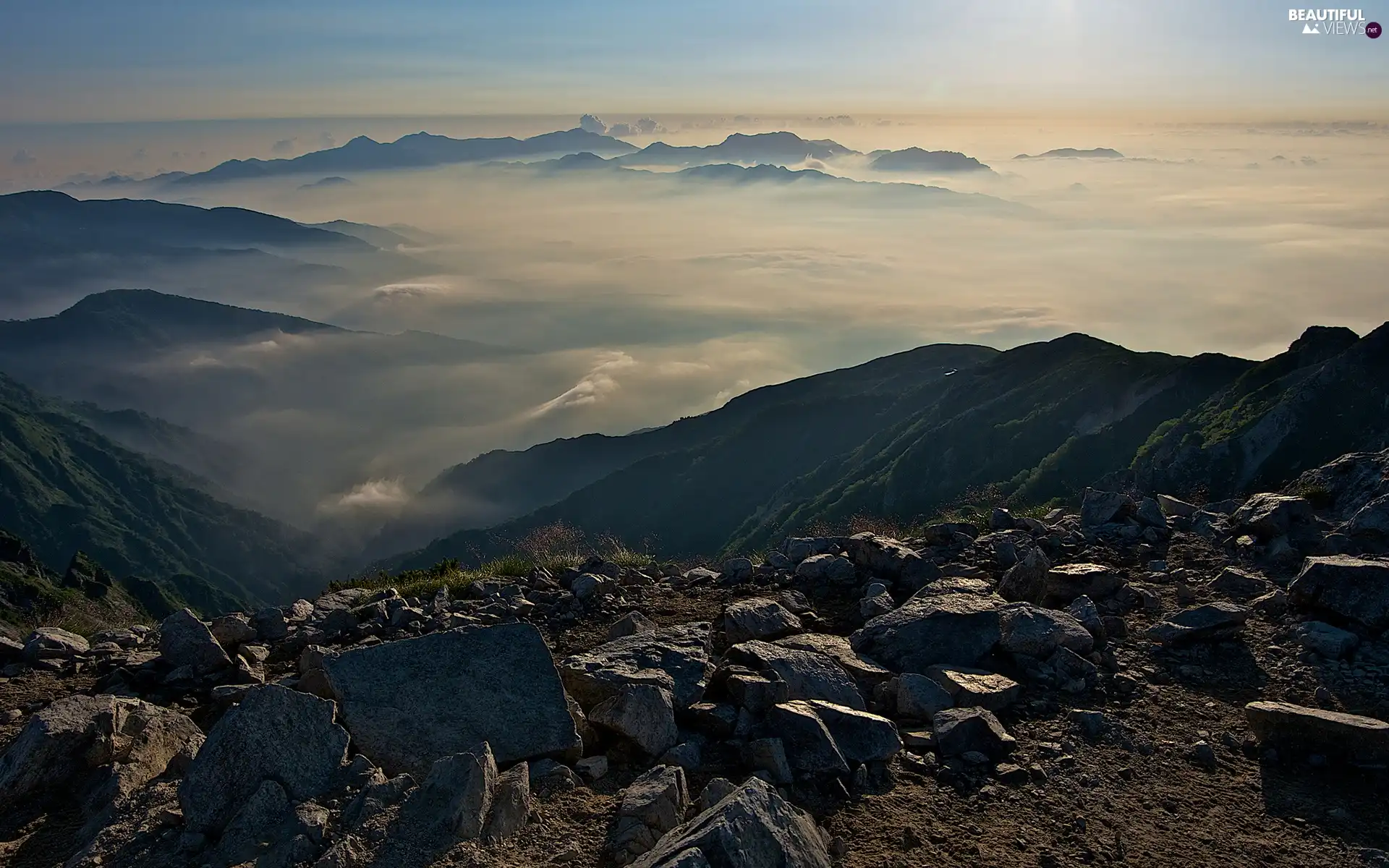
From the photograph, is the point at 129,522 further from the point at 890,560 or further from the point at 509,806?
the point at 509,806

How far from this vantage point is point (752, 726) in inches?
255

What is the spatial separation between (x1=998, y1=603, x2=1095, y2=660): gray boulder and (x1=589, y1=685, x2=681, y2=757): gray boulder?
3324 millimetres

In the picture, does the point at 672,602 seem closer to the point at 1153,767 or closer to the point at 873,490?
the point at 1153,767

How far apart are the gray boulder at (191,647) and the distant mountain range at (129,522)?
143944mm

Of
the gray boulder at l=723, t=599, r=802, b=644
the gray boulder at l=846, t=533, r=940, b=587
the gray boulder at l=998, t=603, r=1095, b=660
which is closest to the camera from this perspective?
→ the gray boulder at l=998, t=603, r=1095, b=660

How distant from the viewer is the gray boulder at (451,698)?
5.85 metres

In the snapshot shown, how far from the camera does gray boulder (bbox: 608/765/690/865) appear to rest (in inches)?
195

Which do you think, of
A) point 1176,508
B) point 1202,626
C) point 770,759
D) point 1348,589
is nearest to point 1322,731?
point 1202,626

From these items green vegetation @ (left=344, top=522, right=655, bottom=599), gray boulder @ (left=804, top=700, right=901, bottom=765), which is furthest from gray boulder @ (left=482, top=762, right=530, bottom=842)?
green vegetation @ (left=344, top=522, right=655, bottom=599)

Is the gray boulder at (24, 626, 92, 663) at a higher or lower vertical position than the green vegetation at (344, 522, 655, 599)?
higher

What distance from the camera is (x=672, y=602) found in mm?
9766

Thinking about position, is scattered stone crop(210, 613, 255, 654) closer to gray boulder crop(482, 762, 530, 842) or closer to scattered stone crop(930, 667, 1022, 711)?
gray boulder crop(482, 762, 530, 842)

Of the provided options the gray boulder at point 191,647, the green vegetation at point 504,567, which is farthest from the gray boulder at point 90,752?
the green vegetation at point 504,567

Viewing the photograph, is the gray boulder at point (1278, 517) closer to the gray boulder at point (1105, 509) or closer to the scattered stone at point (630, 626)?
the gray boulder at point (1105, 509)
